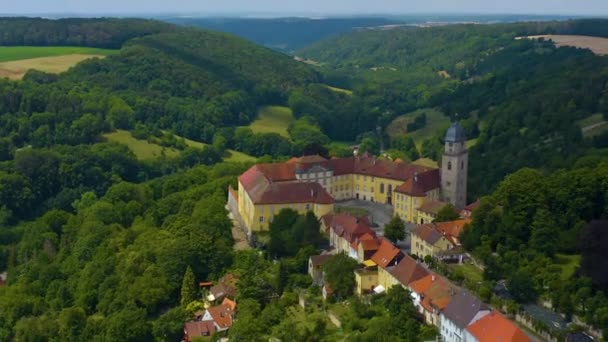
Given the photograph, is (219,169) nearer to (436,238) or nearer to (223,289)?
(223,289)

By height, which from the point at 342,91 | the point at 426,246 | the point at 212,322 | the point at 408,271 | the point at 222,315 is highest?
the point at 408,271

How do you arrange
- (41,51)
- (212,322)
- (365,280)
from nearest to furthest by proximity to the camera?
(212,322)
(365,280)
(41,51)

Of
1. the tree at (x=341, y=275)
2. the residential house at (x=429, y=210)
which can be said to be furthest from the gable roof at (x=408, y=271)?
the residential house at (x=429, y=210)

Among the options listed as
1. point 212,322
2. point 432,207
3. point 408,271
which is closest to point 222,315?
point 212,322

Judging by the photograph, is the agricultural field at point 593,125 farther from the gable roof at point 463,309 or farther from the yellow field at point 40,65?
the yellow field at point 40,65

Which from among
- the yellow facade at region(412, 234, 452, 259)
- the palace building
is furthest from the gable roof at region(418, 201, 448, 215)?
the yellow facade at region(412, 234, 452, 259)

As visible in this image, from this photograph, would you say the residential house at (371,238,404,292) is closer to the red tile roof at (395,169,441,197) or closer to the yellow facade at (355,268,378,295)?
the yellow facade at (355,268,378,295)

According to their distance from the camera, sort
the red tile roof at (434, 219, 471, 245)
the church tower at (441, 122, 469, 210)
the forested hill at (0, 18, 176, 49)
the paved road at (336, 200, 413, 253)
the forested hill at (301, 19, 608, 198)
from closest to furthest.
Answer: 1. the red tile roof at (434, 219, 471, 245)
2. the paved road at (336, 200, 413, 253)
3. the church tower at (441, 122, 469, 210)
4. the forested hill at (301, 19, 608, 198)
5. the forested hill at (0, 18, 176, 49)
